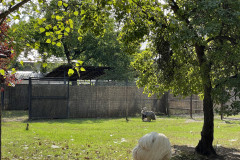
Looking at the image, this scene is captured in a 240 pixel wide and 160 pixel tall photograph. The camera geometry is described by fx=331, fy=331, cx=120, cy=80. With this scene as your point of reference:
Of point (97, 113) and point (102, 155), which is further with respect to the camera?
point (97, 113)

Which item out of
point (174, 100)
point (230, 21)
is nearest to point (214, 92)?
point (230, 21)

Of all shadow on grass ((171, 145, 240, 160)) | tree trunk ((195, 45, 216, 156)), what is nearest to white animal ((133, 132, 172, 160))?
shadow on grass ((171, 145, 240, 160))

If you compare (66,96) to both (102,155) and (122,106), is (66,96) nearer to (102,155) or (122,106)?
(122,106)

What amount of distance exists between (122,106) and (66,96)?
3644 millimetres

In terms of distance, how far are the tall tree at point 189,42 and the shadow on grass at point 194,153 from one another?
28cm

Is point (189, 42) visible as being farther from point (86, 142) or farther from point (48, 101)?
point (48, 101)

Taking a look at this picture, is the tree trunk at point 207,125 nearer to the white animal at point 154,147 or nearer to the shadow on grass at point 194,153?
the shadow on grass at point 194,153

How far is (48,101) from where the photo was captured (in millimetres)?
17922

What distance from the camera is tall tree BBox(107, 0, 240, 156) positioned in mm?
7473

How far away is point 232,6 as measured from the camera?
25.4 feet

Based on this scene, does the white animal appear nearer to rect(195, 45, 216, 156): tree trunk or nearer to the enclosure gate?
rect(195, 45, 216, 156): tree trunk

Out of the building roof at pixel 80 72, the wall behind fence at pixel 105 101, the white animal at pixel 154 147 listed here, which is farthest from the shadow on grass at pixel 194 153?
the building roof at pixel 80 72

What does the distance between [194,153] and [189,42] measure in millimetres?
3181

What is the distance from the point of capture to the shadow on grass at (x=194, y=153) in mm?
8977
